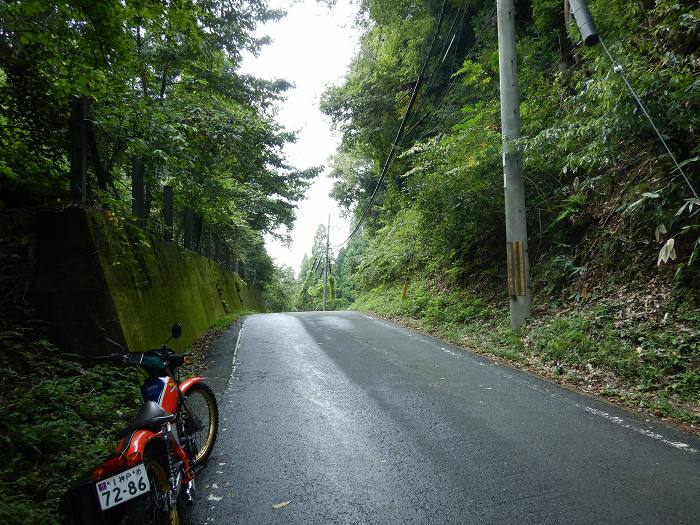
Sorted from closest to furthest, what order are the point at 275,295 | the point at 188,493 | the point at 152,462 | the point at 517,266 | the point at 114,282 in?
the point at 152,462 < the point at 188,493 < the point at 114,282 < the point at 517,266 < the point at 275,295

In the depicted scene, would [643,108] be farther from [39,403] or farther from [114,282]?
[39,403]

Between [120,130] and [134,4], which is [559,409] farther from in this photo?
[120,130]

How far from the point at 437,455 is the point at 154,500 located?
2170mm

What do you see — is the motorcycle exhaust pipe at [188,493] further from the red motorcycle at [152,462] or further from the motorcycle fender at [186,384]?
the motorcycle fender at [186,384]

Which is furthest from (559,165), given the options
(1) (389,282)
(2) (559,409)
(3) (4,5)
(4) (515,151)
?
(1) (389,282)

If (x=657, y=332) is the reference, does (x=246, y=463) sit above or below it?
below

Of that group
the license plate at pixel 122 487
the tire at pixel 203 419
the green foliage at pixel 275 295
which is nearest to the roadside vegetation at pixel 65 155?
the tire at pixel 203 419

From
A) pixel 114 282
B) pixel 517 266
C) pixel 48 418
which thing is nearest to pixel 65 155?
pixel 114 282

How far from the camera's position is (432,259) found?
15086mm

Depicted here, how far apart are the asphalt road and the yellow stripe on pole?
7.90ft

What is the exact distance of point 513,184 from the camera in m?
7.90

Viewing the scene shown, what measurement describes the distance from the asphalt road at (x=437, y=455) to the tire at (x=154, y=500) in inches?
17.5

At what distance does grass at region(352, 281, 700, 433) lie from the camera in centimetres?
452

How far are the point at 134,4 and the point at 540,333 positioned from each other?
7252 millimetres
